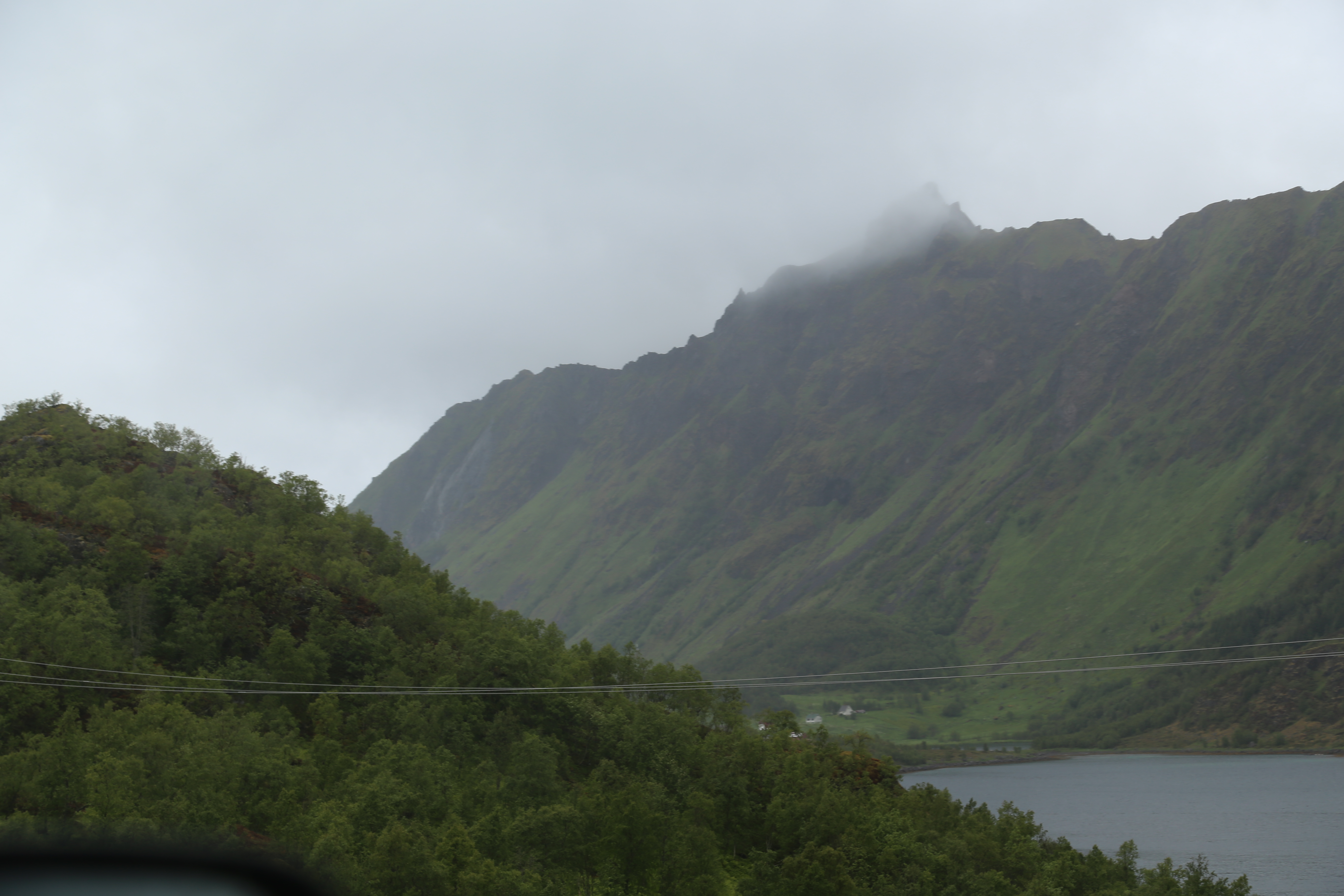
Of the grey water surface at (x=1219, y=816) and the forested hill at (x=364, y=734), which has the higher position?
the forested hill at (x=364, y=734)

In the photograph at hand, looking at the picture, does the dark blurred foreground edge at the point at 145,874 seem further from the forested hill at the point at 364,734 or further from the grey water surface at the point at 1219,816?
the grey water surface at the point at 1219,816

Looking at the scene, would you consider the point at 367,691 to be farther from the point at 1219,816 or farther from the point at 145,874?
the point at 1219,816

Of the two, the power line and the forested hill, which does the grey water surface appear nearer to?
the forested hill

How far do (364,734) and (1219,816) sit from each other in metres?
130

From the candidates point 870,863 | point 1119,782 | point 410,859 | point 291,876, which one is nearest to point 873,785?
point 870,863

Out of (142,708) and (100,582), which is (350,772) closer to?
(142,708)

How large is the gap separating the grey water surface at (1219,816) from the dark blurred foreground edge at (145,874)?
110688 mm

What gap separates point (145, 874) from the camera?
30.9 ft

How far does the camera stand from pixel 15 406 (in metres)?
92.4

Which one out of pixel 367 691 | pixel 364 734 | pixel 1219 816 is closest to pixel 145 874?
pixel 364 734

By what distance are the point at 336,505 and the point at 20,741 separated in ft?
169

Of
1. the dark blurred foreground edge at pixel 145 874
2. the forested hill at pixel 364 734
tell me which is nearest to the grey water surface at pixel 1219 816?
the forested hill at pixel 364 734

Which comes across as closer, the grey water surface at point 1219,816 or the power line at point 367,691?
the power line at point 367,691

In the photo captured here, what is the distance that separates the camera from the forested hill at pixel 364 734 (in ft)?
139
